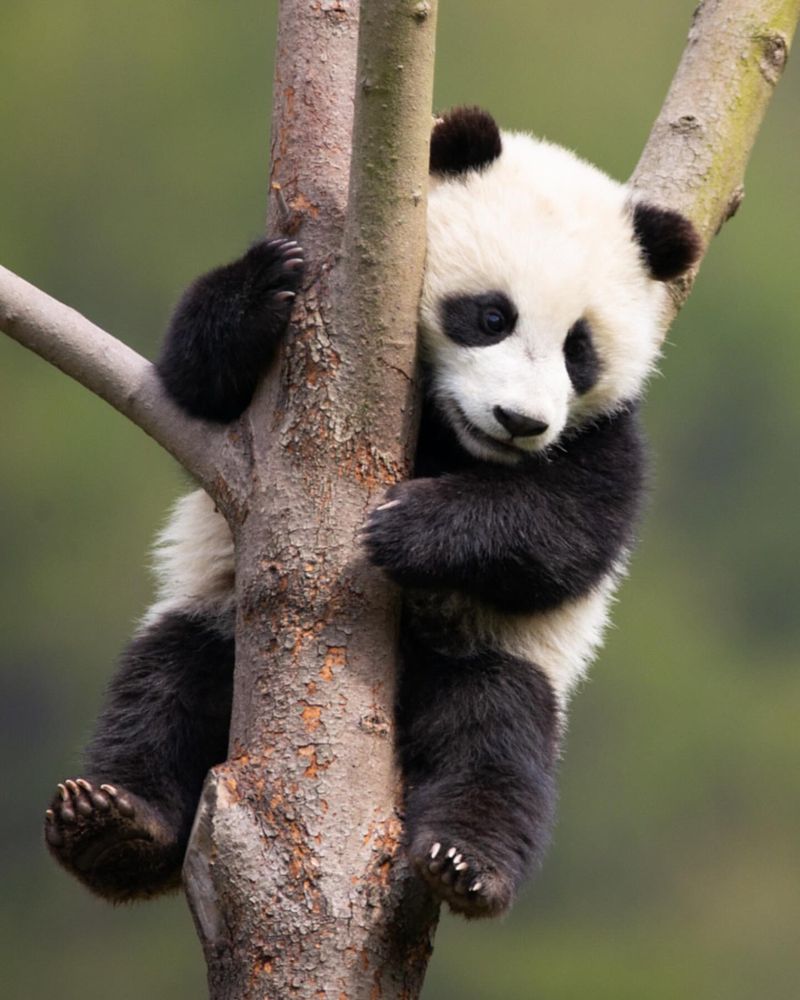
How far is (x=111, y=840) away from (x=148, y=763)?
0.22 metres

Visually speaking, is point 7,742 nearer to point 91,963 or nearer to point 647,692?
point 91,963

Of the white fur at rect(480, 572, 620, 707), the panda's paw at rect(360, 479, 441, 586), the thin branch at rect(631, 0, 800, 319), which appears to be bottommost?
the panda's paw at rect(360, 479, 441, 586)

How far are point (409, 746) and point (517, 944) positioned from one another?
3598 mm

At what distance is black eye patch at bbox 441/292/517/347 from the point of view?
2742mm

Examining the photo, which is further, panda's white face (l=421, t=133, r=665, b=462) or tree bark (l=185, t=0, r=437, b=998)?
panda's white face (l=421, t=133, r=665, b=462)

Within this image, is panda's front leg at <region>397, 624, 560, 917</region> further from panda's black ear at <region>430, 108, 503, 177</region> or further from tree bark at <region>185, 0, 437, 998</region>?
panda's black ear at <region>430, 108, 503, 177</region>

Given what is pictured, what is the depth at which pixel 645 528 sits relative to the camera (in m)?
6.29

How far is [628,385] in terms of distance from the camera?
3.03 metres

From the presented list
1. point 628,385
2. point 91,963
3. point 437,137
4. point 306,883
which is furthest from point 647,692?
point 306,883

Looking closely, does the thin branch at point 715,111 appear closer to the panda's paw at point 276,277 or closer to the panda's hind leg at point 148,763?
the panda's paw at point 276,277

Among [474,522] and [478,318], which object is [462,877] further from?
[478,318]

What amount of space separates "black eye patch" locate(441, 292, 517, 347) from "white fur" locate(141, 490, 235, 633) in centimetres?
67

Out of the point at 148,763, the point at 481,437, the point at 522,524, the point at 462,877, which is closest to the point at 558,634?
the point at 522,524

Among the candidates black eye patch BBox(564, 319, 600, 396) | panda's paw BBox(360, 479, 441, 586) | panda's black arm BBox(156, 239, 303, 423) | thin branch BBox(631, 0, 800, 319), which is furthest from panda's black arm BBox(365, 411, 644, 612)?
thin branch BBox(631, 0, 800, 319)
